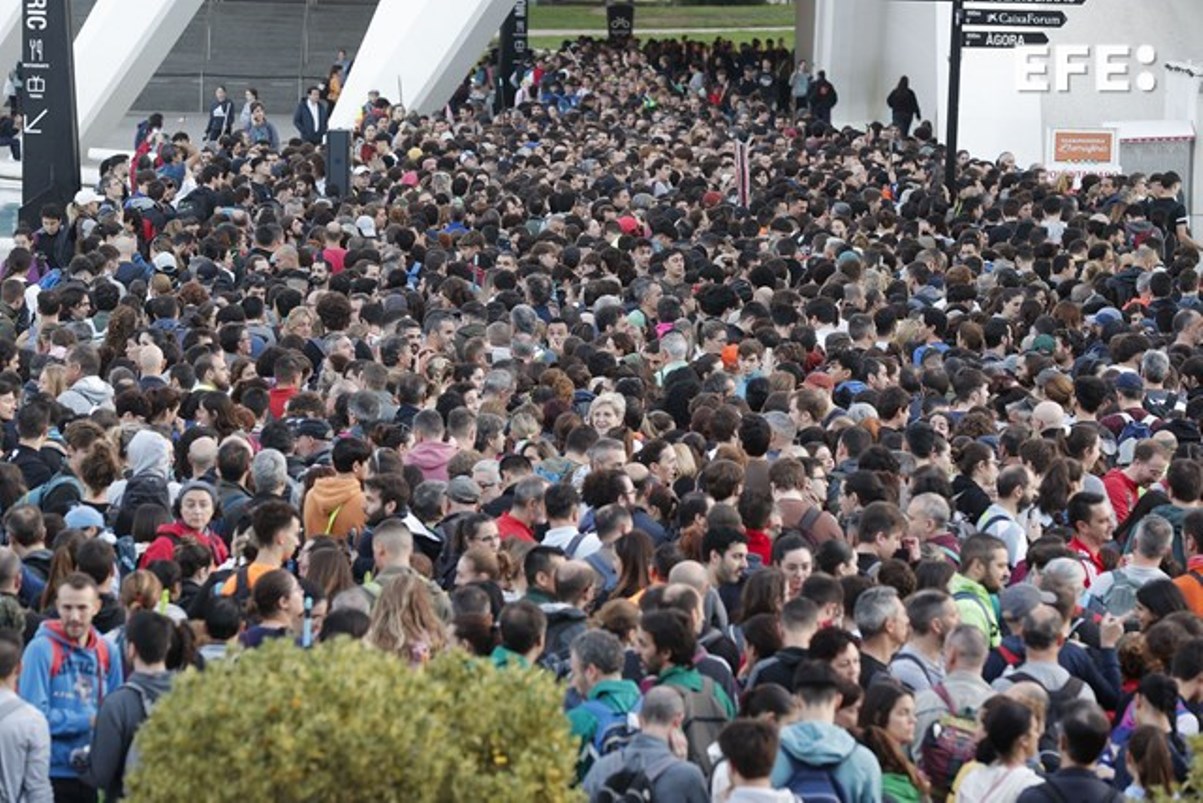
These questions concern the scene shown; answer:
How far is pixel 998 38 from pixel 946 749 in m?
17.5

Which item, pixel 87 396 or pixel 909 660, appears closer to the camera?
pixel 909 660

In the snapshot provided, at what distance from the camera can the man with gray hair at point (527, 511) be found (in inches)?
470

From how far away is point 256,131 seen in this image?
34.8 meters

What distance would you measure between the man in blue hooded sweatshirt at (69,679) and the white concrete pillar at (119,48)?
28798 millimetres

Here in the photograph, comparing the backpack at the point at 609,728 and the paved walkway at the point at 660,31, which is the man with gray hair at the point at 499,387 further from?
the paved walkway at the point at 660,31

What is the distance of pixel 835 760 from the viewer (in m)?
8.50

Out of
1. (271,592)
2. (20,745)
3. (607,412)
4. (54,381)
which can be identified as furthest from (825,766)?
(54,381)

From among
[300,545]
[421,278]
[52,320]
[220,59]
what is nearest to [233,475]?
[300,545]

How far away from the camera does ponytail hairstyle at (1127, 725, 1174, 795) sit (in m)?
8.34

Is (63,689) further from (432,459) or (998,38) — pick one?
(998,38)

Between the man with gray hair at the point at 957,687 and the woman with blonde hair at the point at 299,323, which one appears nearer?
the man with gray hair at the point at 957,687

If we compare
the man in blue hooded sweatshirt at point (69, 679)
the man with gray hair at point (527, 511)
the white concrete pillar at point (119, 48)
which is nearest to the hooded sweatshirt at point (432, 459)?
the man with gray hair at point (527, 511)

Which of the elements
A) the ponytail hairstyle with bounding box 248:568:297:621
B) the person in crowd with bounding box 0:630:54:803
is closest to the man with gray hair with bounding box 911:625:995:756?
the ponytail hairstyle with bounding box 248:568:297:621

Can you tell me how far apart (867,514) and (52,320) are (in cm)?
827
